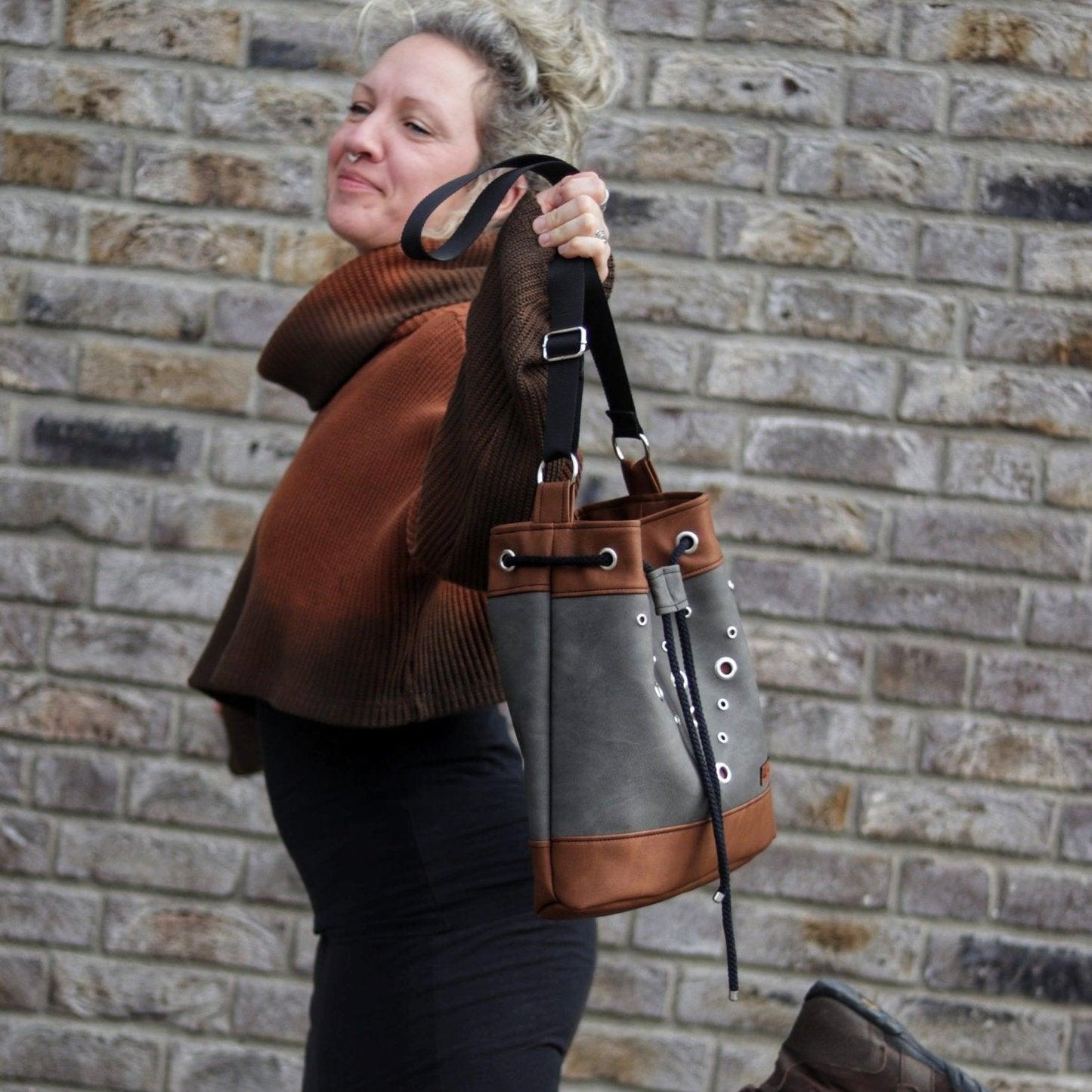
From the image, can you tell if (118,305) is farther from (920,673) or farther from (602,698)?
(602,698)

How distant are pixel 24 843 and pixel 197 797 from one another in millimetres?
317

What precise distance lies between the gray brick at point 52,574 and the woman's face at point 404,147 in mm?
1019

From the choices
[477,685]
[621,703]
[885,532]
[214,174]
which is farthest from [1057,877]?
[214,174]

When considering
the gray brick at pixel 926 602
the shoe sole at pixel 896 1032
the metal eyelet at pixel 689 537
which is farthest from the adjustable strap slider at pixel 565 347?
the gray brick at pixel 926 602

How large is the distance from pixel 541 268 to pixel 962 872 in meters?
1.60

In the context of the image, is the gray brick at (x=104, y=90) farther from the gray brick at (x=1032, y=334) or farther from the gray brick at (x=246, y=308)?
the gray brick at (x=1032, y=334)

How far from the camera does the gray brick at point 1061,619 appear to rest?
241 cm

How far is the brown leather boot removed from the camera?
142 cm

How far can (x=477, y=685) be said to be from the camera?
4.73ft

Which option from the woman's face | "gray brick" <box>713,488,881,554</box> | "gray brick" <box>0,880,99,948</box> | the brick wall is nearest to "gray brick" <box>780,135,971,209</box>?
the brick wall

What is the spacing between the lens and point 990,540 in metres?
2.41

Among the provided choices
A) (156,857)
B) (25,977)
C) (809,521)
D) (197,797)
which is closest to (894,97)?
(809,521)

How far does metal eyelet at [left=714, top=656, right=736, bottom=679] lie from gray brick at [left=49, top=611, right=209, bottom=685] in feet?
4.69

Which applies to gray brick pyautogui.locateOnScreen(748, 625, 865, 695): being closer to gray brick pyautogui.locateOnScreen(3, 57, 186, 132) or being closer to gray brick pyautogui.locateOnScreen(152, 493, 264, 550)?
gray brick pyautogui.locateOnScreen(152, 493, 264, 550)
